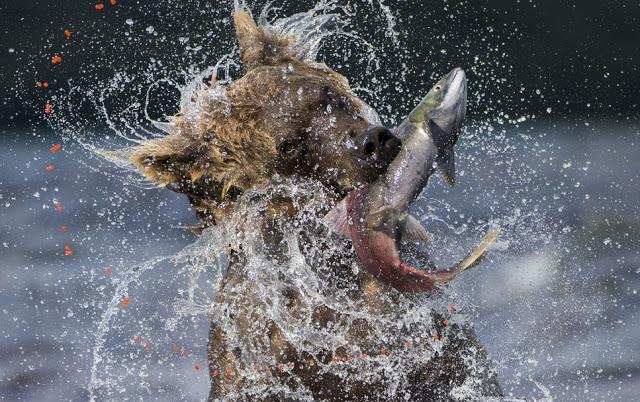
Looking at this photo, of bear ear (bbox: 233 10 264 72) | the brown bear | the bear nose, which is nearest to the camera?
the bear nose

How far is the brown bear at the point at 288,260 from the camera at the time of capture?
396 cm

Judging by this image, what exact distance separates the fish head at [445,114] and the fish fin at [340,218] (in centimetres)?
47

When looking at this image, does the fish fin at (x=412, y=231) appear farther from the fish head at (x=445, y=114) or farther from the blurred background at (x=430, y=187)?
the blurred background at (x=430, y=187)

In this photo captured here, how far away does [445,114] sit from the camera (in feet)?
13.6

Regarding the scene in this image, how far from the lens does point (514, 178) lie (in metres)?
7.30

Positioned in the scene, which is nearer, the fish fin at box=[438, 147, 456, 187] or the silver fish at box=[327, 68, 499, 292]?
the silver fish at box=[327, 68, 499, 292]

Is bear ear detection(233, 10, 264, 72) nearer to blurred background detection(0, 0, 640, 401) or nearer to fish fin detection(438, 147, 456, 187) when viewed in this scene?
fish fin detection(438, 147, 456, 187)

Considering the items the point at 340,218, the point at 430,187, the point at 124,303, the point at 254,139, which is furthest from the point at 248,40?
the point at 430,187

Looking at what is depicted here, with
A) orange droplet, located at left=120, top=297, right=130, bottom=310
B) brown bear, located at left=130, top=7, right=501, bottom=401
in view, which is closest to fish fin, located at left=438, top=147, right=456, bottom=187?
brown bear, located at left=130, top=7, right=501, bottom=401

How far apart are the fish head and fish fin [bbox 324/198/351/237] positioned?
0.47m

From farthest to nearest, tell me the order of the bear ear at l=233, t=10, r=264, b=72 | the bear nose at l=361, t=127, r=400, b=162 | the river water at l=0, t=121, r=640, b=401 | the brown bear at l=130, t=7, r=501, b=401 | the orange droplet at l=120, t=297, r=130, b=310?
the orange droplet at l=120, t=297, r=130, b=310 → the river water at l=0, t=121, r=640, b=401 → the bear ear at l=233, t=10, r=264, b=72 → the brown bear at l=130, t=7, r=501, b=401 → the bear nose at l=361, t=127, r=400, b=162

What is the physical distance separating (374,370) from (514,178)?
3588 millimetres

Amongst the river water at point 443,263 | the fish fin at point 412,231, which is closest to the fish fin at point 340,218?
the fish fin at point 412,231

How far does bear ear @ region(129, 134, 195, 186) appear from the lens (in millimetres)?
4012
